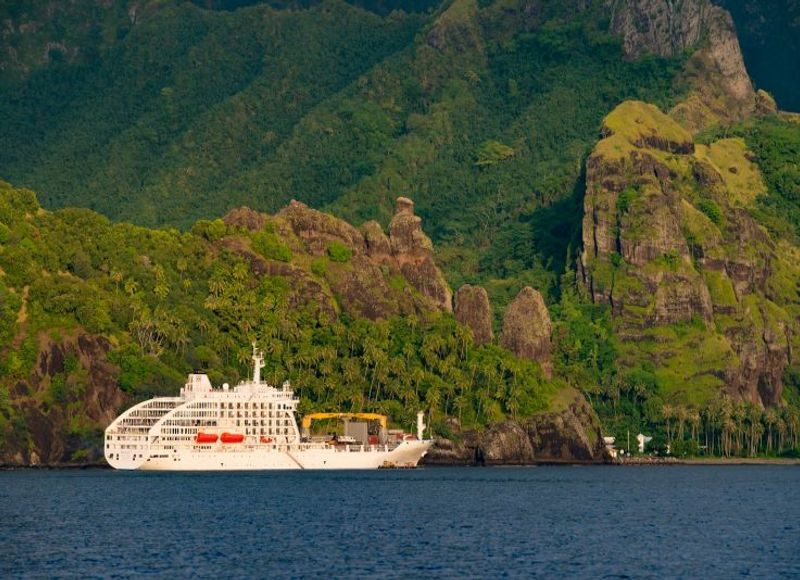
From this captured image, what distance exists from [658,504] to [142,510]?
54.5 meters

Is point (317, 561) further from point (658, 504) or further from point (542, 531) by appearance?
point (658, 504)

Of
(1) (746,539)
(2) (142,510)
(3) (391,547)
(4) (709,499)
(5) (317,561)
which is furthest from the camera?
(4) (709,499)

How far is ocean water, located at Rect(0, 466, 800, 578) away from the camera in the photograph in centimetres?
12162

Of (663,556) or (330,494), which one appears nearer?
(663,556)

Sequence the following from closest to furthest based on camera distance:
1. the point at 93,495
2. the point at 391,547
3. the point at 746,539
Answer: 1. the point at 391,547
2. the point at 746,539
3. the point at 93,495

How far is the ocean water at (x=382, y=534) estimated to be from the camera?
12162cm

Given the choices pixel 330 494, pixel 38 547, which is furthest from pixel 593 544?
pixel 330 494

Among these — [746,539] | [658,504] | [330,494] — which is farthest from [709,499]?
[746,539]

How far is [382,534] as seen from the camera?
144 metres

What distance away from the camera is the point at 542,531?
148125 millimetres

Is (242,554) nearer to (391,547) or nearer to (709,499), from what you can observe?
(391,547)

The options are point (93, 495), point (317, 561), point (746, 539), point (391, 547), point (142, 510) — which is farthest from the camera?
point (93, 495)

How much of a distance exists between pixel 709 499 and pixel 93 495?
65884 mm

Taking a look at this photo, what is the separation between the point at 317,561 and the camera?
410 feet
